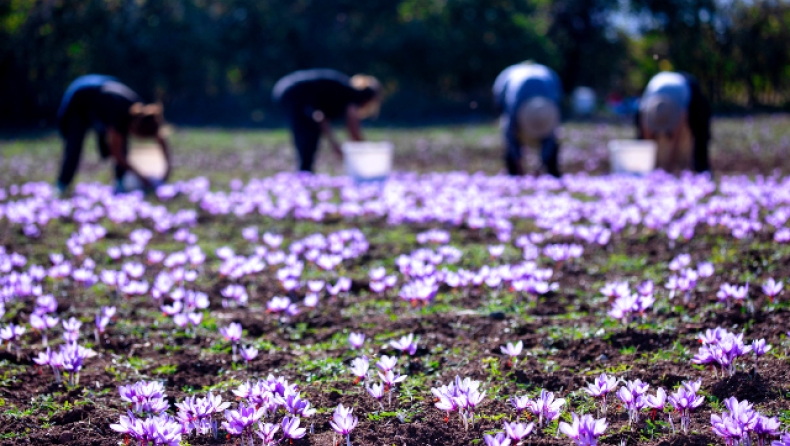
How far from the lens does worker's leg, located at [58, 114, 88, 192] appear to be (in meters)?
9.59

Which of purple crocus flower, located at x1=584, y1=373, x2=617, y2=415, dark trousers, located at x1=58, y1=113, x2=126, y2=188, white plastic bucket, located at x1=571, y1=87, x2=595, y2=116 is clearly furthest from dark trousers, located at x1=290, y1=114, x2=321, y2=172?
white plastic bucket, located at x1=571, y1=87, x2=595, y2=116

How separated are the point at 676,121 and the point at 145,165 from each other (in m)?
7.40

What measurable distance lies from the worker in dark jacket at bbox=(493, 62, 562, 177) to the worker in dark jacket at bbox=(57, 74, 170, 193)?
4.63 metres

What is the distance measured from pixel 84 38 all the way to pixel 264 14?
22.8 feet

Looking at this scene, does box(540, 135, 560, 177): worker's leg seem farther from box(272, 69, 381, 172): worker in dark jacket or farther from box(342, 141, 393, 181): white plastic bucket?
box(272, 69, 381, 172): worker in dark jacket

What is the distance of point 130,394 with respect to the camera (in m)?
2.71

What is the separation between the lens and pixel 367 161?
9938mm

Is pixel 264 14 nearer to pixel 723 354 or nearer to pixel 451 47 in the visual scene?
pixel 451 47

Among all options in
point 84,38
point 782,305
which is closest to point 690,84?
point 782,305

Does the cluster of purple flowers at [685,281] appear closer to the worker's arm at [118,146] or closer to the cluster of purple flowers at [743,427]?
the cluster of purple flowers at [743,427]

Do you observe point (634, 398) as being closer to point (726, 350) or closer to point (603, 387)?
point (603, 387)

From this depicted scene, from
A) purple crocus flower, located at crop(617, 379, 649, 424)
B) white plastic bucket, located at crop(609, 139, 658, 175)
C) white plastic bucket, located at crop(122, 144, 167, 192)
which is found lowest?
purple crocus flower, located at crop(617, 379, 649, 424)

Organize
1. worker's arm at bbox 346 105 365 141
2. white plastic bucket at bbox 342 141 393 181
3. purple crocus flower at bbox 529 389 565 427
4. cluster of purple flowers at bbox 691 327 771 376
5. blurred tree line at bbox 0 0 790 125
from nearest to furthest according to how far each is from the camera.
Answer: purple crocus flower at bbox 529 389 565 427, cluster of purple flowers at bbox 691 327 771 376, white plastic bucket at bbox 342 141 393 181, worker's arm at bbox 346 105 365 141, blurred tree line at bbox 0 0 790 125

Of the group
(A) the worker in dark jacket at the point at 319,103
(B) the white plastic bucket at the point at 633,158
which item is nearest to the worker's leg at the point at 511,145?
(B) the white plastic bucket at the point at 633,158
